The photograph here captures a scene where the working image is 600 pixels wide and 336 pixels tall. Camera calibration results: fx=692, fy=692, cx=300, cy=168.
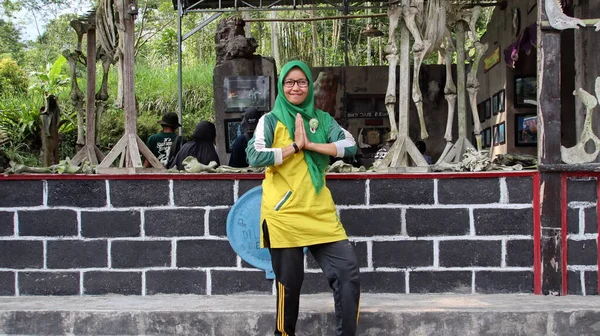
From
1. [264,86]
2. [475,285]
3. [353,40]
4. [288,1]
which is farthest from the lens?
[353,40]

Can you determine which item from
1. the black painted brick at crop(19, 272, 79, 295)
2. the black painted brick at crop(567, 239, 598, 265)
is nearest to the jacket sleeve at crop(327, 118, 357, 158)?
the black painted brick at crop(567, 239, 598, 265)

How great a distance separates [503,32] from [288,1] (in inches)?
140

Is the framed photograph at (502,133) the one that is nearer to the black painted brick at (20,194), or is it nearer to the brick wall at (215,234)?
the brick wall at (215,234)

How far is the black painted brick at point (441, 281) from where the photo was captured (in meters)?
4.91

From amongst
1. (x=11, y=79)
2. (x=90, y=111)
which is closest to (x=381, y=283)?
(x=90, y=111)

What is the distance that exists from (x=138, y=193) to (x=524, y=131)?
21.5ft

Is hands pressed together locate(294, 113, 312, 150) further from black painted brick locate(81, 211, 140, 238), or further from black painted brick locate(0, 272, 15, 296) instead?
black painted brick locate(0, 272, 15, 296)

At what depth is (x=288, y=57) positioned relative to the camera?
70.8 ft

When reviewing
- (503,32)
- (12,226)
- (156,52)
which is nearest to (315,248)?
(12,226)

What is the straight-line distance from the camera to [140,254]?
500 cm

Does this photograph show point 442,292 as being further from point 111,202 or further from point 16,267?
point 16,267

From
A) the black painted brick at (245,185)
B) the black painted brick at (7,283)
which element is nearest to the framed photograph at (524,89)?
the black painted brick at (245,185)

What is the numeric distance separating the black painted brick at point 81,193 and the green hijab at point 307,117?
1659mm

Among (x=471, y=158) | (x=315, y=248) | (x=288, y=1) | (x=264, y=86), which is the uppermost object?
(x=288, y=1)
